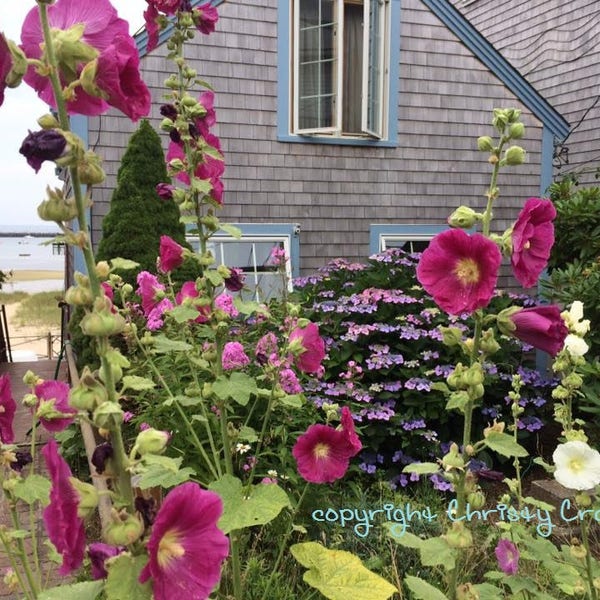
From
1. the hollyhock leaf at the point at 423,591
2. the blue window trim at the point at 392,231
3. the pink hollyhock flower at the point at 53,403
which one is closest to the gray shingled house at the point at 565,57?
the blue window trim at the point at 392,231

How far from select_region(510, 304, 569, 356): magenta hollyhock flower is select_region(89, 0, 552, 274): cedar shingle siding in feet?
15.6

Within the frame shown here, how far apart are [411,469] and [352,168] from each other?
514cm

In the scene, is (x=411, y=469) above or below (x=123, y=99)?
below

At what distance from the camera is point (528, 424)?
15.0ft

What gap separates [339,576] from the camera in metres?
1.63

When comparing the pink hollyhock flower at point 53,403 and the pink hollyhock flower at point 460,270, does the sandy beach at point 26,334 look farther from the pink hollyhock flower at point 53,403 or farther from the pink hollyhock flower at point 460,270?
the pink hollyhock flower at point 460,270

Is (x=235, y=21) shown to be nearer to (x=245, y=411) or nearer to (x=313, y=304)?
(x=313, y=304)

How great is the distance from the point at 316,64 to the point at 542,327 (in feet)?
17.0

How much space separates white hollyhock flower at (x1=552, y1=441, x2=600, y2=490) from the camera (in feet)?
4.54

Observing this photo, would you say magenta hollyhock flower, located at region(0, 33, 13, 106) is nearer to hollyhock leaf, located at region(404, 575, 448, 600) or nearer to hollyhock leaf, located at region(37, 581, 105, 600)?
hollyhock leaf, located at region(37, 581, 105, 600)

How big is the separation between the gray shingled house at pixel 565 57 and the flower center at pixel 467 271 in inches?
284

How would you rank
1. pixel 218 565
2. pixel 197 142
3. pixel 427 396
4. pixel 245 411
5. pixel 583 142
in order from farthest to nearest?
pixel 583 142, pixel 427 396, pixel 245 411, pixel 197 142, pixel 218 565

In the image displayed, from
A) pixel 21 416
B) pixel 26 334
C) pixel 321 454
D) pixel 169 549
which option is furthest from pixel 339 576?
pixel 26 334

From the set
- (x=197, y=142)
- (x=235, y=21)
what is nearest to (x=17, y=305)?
(x=235, y=21)
